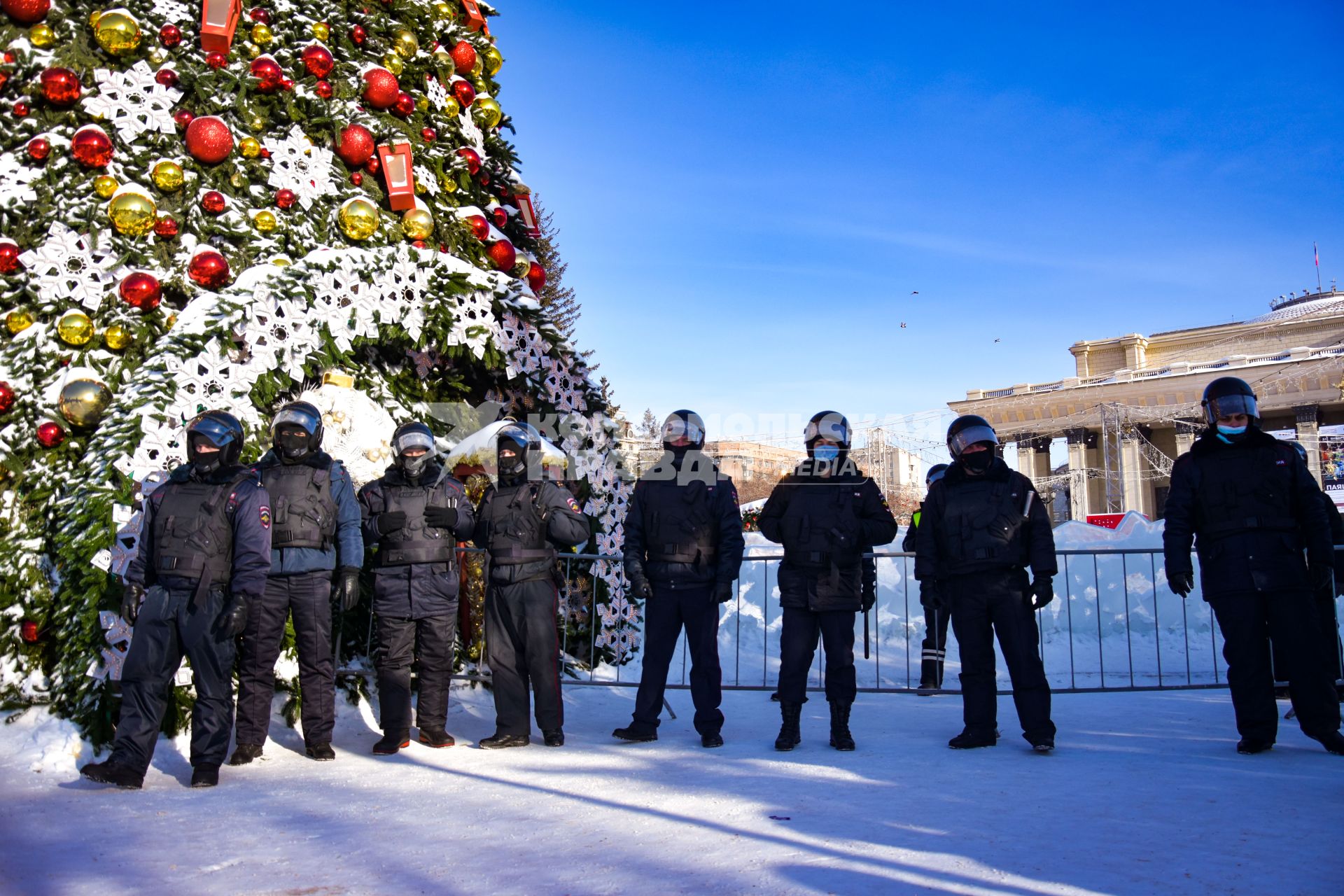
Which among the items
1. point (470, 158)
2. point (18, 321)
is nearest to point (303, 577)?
point (18, 321)

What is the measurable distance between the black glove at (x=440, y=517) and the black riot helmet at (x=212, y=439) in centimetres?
126

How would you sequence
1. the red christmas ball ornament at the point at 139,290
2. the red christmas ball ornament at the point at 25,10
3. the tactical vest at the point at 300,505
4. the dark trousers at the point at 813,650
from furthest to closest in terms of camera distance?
the red christmas ball ornament at the point at 25,10, the red christmas ball ornament at the point at 139,290, the dark trousers at the point at 813,650, the tactical vest at the point at 300,505

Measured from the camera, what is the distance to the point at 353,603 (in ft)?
19.0

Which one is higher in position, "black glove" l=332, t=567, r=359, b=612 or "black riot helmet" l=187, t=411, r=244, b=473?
"black riot helmet" l=187, t=411, r=244, b=473

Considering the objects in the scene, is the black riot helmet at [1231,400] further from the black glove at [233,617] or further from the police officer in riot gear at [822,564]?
the black glove at [233,617]

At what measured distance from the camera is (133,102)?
731cm

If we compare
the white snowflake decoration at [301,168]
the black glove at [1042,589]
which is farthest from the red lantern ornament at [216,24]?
the black glove at [1042,589]

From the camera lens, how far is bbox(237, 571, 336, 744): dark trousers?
554cm

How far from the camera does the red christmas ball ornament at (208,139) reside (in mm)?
7359

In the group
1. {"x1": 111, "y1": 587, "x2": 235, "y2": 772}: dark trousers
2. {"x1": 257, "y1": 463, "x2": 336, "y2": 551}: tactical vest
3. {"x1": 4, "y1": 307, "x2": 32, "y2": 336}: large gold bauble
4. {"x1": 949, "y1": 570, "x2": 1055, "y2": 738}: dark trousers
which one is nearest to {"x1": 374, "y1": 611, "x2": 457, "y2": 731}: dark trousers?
{"x1": 257, "y1": 463, "x2": 336, "y2": 551}: tactical vest

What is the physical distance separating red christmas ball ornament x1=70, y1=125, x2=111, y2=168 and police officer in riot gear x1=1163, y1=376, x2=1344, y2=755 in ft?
25.0

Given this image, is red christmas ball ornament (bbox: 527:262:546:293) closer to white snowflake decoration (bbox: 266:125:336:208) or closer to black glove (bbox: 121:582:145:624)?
Result: white snowflake decoration (bbox: 266:125:336:208)

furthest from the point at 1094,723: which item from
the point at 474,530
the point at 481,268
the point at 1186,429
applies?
the point at 1186,429

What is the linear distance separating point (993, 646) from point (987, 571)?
0.46 meters
